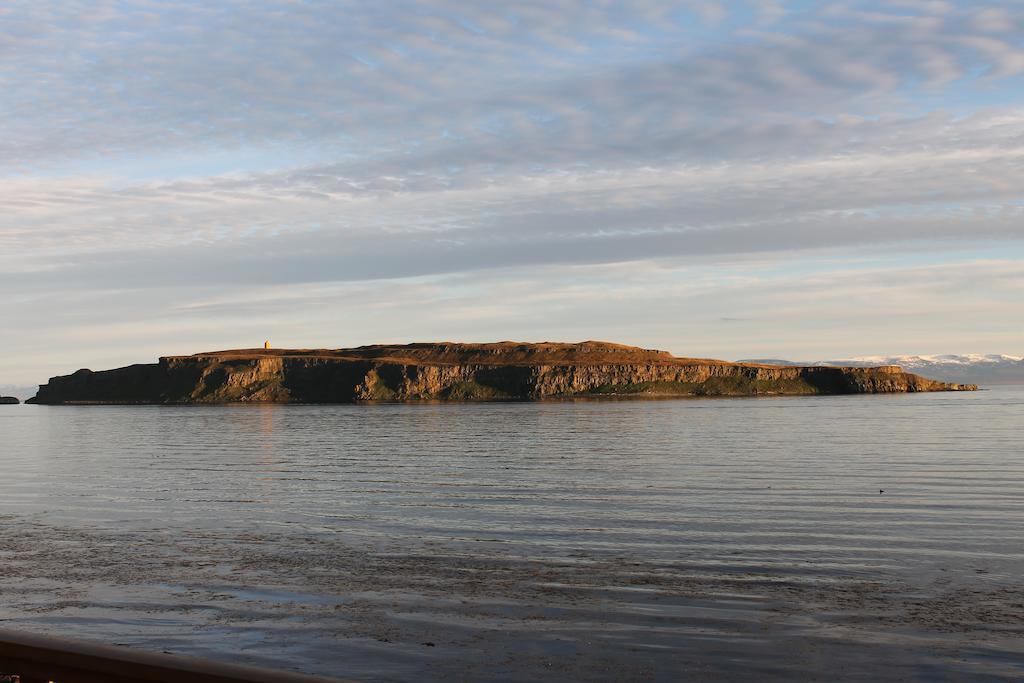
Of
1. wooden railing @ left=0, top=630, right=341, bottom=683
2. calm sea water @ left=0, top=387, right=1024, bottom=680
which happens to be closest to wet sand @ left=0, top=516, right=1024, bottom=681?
calm sea water @ left=0, top=387, right=1024, bottom=680

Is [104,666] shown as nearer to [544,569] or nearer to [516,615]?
[516,615]

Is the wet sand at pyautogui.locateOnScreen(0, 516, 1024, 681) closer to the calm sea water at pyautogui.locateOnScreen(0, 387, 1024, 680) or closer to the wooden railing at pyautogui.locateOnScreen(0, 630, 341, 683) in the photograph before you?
the calm sea water at pyautogui.locateOnScreen(0, 387, 1024, 680)

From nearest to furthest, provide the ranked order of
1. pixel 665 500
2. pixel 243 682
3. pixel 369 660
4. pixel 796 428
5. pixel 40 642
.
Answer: pixel 243 682, pixel 40 642, pixel 369 660, pixel 665 500, pixel 796 428

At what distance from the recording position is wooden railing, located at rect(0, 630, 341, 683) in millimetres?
5488

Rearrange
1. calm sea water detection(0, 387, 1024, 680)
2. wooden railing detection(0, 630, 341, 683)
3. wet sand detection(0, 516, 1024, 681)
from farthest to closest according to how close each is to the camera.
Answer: calm sea water detection(0, 387, 1024, 680) < wet sand detection(0, 516, 1024, 681) < wooden railing detection(0, 630, 341, 683)

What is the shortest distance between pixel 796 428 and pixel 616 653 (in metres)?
88.1

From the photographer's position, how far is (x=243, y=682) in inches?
210

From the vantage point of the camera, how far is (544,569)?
23547mm

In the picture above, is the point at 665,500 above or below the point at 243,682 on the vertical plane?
below

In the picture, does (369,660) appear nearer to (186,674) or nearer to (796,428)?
(186,674)

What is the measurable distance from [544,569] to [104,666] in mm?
18483

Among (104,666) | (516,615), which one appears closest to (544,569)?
(516,615)

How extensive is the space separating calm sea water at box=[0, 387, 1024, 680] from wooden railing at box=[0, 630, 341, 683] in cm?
972

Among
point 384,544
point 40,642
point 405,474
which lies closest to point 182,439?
point 405,474
